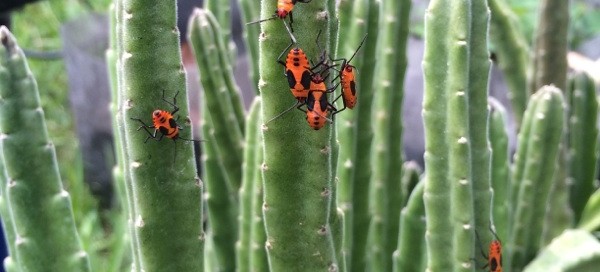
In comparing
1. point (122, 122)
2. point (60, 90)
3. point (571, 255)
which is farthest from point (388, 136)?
point (60, 90)

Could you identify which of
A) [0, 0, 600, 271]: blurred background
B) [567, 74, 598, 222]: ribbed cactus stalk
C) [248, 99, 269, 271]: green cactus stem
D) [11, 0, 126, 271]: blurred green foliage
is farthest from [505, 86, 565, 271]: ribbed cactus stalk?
[11, 0, 126, 271]: blurred green foliage

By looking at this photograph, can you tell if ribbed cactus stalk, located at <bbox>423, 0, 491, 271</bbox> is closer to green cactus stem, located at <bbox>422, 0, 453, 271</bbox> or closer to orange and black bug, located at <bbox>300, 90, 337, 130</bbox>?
green cactus stem, located at <bbox>422, 0, 453, 271</bbox>

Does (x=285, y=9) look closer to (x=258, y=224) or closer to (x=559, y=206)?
(x=258, y=224)

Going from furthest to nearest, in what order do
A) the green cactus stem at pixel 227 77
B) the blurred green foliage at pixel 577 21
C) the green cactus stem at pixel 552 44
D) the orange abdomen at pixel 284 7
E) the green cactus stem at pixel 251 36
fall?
the blurred green foliage at pixel 577 21 → the green cactus stem at pixel 552 44 → the green cactus stem at pixel 251 36 → the green cactus stem at pixel 227 77 → the orange abdomen at pixel 284 7

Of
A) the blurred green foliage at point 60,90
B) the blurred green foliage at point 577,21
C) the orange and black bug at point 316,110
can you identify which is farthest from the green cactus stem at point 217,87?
the blurred green foliage at point 577,21

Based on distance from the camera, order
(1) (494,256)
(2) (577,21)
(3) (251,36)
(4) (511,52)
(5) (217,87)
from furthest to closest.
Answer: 1. (2) (577,21)
2. (4) (511,52)
3. (3) (251,36)
4. (5) (217,87)
5. (1) (494,256)

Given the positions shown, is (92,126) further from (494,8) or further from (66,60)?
(494,8)

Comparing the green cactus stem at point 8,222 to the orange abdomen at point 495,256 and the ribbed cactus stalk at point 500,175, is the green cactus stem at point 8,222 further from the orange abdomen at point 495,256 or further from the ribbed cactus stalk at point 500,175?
the ribbed cactus stalk at point 500,175
